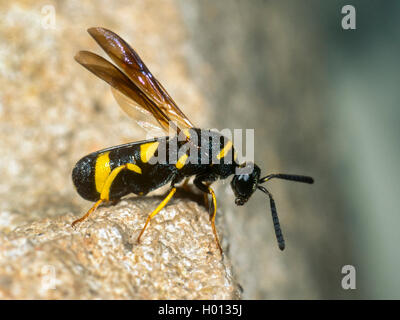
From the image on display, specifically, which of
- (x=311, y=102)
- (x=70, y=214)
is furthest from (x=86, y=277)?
(x=311, y=102)

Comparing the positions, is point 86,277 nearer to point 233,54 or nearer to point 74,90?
point 74,90

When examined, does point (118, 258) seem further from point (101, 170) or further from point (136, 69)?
point (136, 69)

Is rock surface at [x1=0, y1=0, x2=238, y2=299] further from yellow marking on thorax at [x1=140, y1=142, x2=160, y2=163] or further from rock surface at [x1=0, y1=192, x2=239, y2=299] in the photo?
yellow marking on thorax at [x1=140, y1=142, x2=160, y2=163]

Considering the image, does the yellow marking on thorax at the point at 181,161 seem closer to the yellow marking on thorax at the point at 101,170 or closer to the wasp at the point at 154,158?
the wasp at the point at 154,158

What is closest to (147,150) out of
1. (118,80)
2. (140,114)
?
(140,114)

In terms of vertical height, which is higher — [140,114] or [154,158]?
[140,114]

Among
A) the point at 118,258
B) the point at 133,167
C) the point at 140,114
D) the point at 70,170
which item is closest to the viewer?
the point at 118,258

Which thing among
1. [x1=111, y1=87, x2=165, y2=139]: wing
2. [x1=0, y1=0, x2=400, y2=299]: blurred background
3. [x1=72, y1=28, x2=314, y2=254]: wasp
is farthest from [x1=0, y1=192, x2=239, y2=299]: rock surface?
[x1=111, y1=87, x2=165, y2=139]: wing
